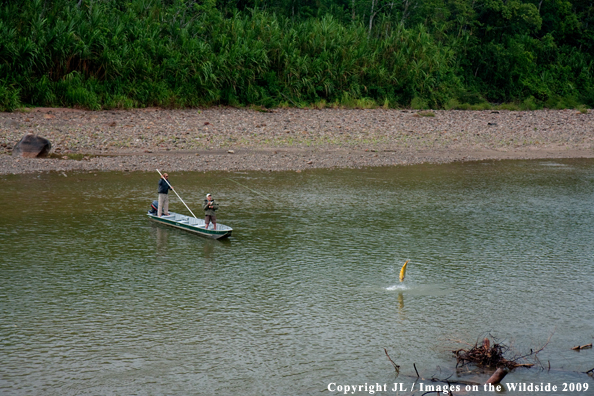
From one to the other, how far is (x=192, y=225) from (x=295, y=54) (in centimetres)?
2211

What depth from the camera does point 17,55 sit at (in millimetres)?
28297

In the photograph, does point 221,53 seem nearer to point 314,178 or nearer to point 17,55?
point 17,55

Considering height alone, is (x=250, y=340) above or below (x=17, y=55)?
below

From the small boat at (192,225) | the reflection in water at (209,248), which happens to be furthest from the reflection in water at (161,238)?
the reflection in water at (209,248)

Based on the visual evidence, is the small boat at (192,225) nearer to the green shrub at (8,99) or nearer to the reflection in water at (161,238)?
the reflection in water at (161,238)

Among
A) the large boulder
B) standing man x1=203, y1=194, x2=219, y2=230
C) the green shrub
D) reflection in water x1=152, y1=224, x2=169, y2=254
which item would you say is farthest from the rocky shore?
standing man x1=203, y1=194, x2=219, y2=230

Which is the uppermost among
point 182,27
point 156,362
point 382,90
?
point 182,27

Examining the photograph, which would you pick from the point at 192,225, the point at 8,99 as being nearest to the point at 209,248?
the point at 192,225

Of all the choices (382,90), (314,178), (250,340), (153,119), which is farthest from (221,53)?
(250,340)

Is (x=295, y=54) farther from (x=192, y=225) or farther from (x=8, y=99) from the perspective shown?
(x=192, y=225)

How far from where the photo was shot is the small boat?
1398 cm

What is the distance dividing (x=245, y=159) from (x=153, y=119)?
6.26 metres

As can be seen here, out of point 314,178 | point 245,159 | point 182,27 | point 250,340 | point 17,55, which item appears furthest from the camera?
point 182,27

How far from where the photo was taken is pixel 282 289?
1095cm
